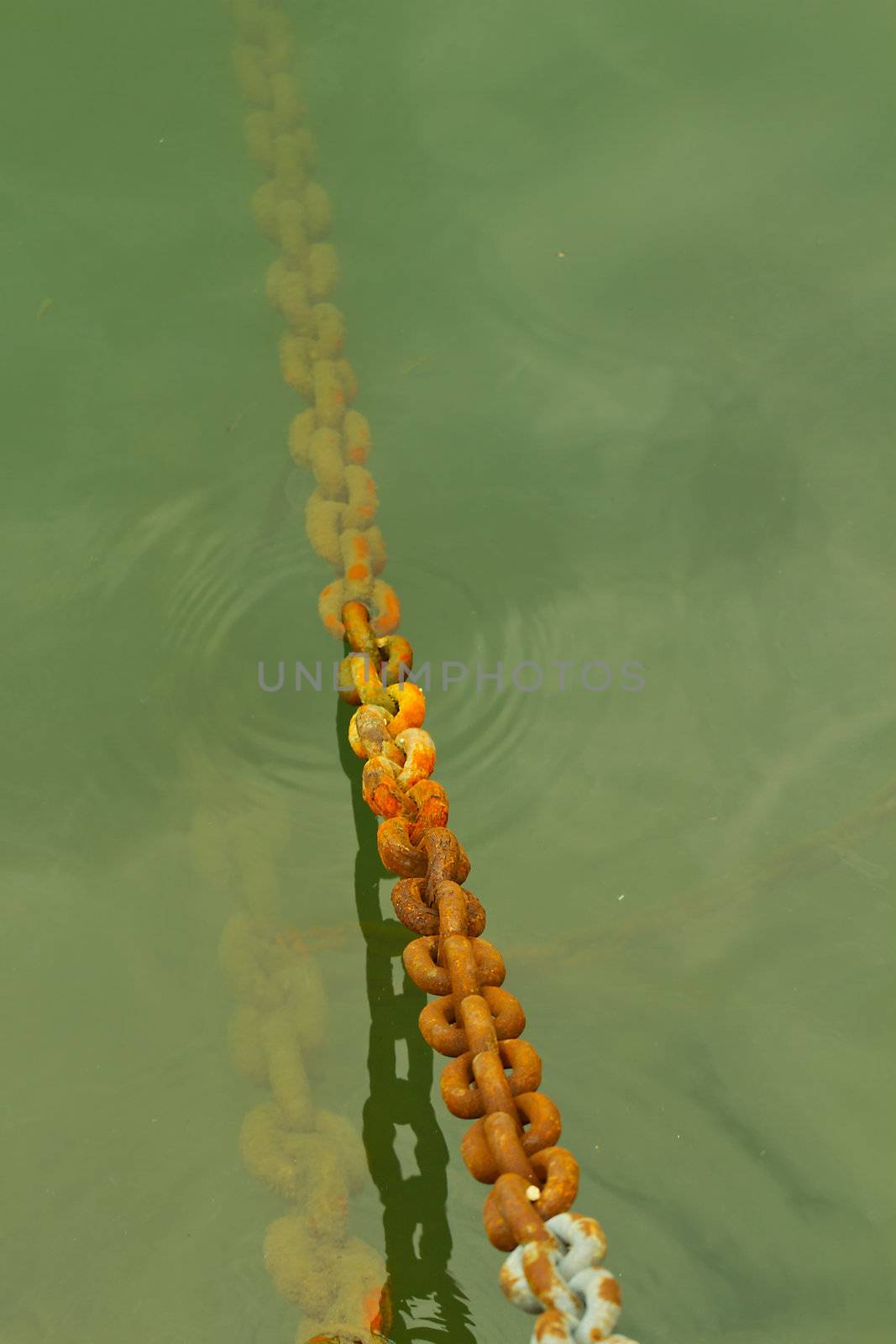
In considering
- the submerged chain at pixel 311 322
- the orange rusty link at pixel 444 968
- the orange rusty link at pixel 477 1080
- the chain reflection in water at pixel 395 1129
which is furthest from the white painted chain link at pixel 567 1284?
the submerged chain at pixel 311 322

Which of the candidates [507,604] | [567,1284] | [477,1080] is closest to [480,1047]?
[477,1080]

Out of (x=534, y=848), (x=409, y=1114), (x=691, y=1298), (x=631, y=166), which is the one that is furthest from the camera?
(x=631, y=166)

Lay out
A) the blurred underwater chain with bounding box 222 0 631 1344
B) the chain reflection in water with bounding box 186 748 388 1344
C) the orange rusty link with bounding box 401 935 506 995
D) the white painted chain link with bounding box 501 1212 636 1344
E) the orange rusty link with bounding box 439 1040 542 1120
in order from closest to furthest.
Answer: the white painted chain link with bounding box 501 1212 636 1344 < the blurred underwater chain with bounding box 222 0 631 1344 < the orange rusty link with bounding box 439 1040 542 1120 < the orange rusty link with bounding box 401 935 506 995 < the chain reflection in water with bounding box 186 748 388 1344

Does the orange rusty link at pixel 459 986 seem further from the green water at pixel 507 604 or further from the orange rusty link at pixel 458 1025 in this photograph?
the green water at pixel 507 604

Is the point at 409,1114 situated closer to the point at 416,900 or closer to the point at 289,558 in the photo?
the point at 416,900

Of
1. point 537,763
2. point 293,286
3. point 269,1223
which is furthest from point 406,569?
point 269,1223

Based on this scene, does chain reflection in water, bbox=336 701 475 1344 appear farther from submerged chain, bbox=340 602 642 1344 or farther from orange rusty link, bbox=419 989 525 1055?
orange rusty link, bbox=419 989 525 1055

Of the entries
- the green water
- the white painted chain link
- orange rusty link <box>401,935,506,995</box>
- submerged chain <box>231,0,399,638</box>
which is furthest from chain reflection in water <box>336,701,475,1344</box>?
the white painted chain link

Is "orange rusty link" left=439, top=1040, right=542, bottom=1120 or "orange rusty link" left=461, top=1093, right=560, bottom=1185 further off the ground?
"orange rusty link" left=439, top=1040, right=542, bottom=1120
